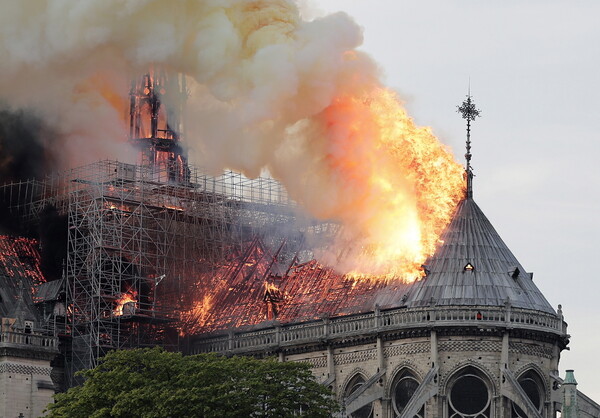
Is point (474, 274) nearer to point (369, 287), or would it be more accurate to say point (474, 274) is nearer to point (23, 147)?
point (369, 287)

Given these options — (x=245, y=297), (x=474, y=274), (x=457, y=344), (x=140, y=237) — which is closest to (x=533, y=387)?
(x=457, y=344)

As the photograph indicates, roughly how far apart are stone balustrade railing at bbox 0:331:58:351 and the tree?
1522 cm

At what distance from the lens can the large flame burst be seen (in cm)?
11388

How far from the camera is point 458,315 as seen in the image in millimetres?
107250

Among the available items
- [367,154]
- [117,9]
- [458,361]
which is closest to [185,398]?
[458,361]

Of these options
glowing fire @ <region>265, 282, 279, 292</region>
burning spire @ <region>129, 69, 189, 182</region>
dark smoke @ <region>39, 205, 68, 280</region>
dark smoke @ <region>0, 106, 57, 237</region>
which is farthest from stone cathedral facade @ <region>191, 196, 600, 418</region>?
dark smoke @ <region>0, 106, 57, 237</region>

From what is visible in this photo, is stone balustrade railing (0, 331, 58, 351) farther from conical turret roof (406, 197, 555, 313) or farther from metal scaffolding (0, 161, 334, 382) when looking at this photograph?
conical turret roof (406, 197, 555, 313)

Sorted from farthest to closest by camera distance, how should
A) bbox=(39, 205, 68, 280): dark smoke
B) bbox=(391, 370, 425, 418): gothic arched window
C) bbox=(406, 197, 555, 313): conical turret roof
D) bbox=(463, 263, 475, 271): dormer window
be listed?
1. bbox=(39, 205, 68, 280): dark smoke
2. bbox=(463, 263, 475, 271): dormer window
3. bbox=(406, 197, 555, 313): conical turret roof
4. bbox=(391, 370, 425, 418): gothic arched window

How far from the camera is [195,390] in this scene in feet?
321

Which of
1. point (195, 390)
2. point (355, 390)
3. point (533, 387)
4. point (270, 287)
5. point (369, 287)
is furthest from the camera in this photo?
point (270, 287)

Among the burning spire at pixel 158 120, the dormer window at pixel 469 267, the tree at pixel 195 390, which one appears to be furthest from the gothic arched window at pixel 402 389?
the burning spire at pixel 158 120

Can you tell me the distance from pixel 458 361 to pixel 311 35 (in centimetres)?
2371

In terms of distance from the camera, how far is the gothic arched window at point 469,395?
350 ft

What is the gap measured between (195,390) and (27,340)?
24.1 meters
